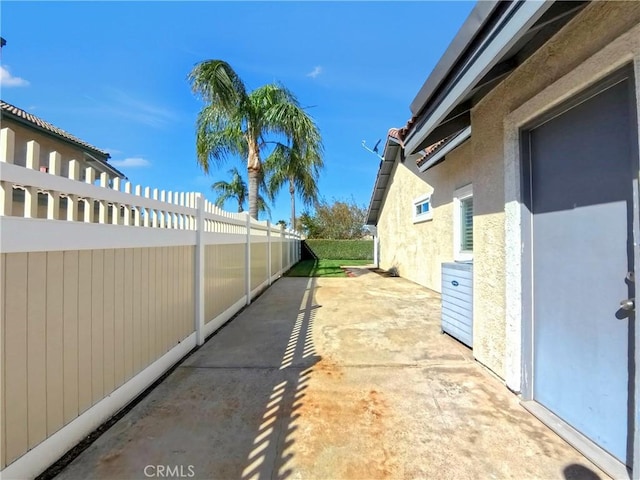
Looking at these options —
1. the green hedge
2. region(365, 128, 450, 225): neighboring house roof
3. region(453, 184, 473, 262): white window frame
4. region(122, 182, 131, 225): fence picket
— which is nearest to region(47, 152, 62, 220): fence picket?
region(122, 182, 131, 225): fence picket

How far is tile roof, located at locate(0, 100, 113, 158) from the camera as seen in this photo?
9.16 meters

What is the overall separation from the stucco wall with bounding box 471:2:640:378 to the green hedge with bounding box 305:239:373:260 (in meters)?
22.1

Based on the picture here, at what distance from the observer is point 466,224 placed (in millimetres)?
7168

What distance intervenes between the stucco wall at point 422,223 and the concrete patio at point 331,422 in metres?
4.44

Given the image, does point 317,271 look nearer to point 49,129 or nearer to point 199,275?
point 199,275

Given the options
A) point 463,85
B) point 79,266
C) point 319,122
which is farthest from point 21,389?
point 319,122

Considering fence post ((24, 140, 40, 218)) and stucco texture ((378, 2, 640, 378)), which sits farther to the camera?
stucco texture ((378, 2, 640, 378))

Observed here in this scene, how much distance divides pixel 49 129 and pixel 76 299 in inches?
467

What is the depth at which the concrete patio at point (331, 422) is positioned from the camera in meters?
2.05

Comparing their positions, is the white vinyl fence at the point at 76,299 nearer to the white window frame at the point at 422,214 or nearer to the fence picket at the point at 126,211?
the fence picket at the point at 126,211

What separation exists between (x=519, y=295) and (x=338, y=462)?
2288 millimetres

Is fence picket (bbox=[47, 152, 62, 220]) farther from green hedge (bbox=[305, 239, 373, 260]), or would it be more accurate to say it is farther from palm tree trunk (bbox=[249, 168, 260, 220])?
green hedge (bbox=[305, 239, 373, 260])

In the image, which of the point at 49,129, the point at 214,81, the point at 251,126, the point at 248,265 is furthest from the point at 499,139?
the point at 49,129

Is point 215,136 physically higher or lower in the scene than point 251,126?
lower
